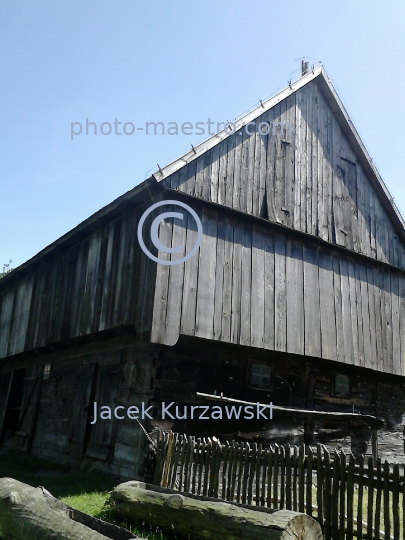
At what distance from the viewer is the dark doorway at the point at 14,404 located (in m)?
18.2

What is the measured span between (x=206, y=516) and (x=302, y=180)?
961 cm

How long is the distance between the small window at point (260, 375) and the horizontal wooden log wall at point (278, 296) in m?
0.68

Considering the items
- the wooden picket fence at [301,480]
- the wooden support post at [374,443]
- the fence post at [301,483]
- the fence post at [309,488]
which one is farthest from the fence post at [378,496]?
the wooden support post at [374,443]

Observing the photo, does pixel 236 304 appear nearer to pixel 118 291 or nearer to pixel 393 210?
pixel 118 291

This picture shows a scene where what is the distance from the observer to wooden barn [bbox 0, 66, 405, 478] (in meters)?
10.7

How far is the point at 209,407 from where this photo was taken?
10.8 meters

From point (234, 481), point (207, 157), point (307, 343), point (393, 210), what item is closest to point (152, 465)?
→ point (234, 481)

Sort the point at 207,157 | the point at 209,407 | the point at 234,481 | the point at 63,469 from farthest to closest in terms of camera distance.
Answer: the point at 63,469 → the point at 207,157 → the point at 209,407 → the point at 234,481

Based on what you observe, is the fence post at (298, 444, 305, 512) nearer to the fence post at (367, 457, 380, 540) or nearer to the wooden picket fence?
the wooden picket fence

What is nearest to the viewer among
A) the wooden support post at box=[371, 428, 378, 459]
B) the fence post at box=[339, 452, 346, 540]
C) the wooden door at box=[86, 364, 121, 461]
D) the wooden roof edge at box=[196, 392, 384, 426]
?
the fence post at box=[339, 452, 346, 540]

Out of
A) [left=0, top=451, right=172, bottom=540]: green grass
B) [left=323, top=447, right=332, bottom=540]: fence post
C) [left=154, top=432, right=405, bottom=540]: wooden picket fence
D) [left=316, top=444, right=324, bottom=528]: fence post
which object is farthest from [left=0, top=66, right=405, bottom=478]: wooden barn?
[left=323, top=447, right=332, bottom=540]: fence post

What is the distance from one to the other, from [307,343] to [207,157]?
4897mm

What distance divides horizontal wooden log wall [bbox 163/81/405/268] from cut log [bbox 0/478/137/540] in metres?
6.54

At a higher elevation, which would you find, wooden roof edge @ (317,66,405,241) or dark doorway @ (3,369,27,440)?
wooden roof edge @ (317,66,405,241)
